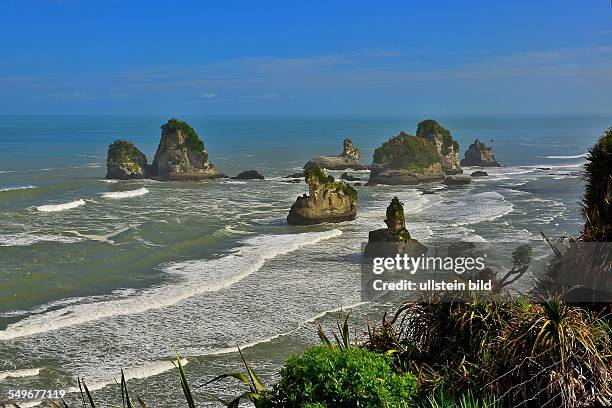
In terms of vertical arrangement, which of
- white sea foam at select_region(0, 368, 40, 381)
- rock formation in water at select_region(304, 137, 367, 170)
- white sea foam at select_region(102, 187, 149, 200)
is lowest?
white sea foam at select_region(0, 368, 40, 381)

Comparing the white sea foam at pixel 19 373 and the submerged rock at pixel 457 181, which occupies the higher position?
the submerged rock at pixel 457 181

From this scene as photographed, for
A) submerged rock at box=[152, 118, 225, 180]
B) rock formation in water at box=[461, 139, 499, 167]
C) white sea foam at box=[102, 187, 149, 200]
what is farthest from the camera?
rock formation in water at box=[461, 139, 499, 167]

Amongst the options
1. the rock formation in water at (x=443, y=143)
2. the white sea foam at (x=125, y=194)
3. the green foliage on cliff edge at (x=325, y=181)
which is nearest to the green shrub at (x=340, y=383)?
the green foliage on cliff edge at (x=325, y=181)

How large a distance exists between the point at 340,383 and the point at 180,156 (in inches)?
3004

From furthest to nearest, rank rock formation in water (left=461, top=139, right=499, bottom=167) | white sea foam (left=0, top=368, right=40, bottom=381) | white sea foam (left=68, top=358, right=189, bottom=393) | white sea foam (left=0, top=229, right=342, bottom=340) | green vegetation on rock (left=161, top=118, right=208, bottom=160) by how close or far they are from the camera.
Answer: rock formation in water (left=461, top=139, right=499, bottom=167)
green vegetation on rock (left=161, top=118, right=208, bottom=160)
white sea foam (left=0, top=229, right=342, bottom=340)
white sea foam (left=0, top=368, right=40, bottom=381)
white sea foam (left=68, top=358, right=189, bottom=393)

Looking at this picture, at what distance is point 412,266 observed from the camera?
115 feet

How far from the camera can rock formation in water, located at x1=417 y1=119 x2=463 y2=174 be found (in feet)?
287

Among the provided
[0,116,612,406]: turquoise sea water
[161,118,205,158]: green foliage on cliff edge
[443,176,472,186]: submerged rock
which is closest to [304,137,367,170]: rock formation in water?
[161,118,205,158]: green foliage on cliff edge

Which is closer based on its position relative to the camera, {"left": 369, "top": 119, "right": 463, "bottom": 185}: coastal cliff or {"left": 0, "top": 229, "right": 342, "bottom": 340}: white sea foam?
{"left": 0, "top": 229, "right": 342, "bottom": 340}: white sea foam

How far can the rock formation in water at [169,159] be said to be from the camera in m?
81.4

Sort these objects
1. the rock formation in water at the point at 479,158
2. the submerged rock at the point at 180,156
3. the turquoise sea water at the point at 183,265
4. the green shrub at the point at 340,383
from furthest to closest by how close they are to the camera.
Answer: the rock formation in water at the point at 479,158, the submerged rock at the point at 180,156, the turquoise sea water at the point at 183,265, the green shrub at the point at 340,383

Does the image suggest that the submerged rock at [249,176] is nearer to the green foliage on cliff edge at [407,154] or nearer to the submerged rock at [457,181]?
the green foliage on cliff edge at [407,154]

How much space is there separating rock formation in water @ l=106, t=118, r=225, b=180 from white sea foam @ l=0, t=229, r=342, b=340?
40557 mm

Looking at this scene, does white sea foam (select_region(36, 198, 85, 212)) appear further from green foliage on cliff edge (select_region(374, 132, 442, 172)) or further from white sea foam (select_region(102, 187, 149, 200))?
green foliage on cliff edge (select_region(374, 132, 442, 172))
